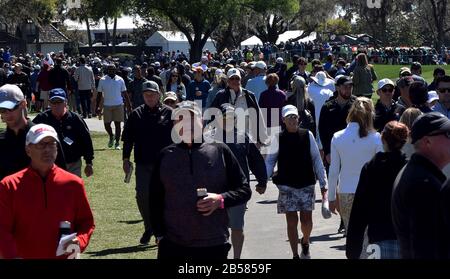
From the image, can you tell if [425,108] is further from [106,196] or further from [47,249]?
[106,196]

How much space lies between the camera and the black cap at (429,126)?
5871mm

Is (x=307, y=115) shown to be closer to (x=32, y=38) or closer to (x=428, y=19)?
(x=428, y=19)

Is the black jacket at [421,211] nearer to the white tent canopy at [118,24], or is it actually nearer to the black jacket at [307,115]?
the black jacket at [307,115]

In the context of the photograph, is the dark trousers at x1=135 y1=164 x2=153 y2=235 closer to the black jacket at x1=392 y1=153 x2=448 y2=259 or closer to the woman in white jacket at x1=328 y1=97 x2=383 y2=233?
the woman in white jacket at x1=328 y1=97 x2=383 y2=233

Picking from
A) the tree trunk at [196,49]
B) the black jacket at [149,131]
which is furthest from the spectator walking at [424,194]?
the tree trunk at [196,49]

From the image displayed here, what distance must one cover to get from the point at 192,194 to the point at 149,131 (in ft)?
14.1

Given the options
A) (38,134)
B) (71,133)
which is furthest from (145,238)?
(38,134)

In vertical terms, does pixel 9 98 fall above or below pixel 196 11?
below

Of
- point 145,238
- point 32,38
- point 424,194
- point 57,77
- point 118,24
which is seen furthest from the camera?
point 118,24

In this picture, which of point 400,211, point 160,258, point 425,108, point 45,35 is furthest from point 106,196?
point 45,35

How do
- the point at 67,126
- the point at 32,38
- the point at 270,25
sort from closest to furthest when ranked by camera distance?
the point at 67,126, the point at 32,38, the point at 270,25

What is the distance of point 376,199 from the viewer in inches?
280

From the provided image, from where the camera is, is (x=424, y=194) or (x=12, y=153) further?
(x=12, y=153)

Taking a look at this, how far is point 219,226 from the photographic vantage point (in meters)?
7.34
